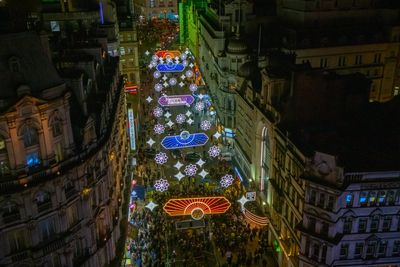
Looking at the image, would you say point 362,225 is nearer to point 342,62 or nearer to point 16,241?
point 16,241

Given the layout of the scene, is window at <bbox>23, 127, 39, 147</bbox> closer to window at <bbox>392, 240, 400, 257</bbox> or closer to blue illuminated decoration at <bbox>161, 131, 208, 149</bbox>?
blue illuminated decoration at <bbox>161, 131, 208, 149</bbox>

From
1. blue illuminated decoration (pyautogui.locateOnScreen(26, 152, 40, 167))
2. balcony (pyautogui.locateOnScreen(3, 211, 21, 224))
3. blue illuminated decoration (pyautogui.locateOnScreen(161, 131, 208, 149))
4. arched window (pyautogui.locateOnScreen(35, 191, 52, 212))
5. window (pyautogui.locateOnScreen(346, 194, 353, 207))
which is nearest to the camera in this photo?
balcony (pyautogui.locateOnScreen(3, 211, 21, 224))

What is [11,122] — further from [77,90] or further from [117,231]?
[117,231]

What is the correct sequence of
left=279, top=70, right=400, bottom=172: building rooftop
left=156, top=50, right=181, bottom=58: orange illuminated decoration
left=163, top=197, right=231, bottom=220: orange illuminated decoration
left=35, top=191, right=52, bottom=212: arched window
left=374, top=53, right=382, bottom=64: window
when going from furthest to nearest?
left=156, top=50, right=181, bottom=58: orange illuminated decoration
left=374, top=53, right=382, bottom=64: window
left=163, top=197, right=231, bottom=220: orange illuminated decoration
left=279, top=70, right=400, bottom=172: building rooftop
left=35, top=191, right=52, bottom=212: arched window

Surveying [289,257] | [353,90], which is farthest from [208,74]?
[289,257]

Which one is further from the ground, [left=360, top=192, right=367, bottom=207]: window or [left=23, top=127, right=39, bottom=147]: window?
[left=23, top=127, right=39, bottom=147]: window

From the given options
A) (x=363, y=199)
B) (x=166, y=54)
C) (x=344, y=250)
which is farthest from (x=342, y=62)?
(x=166, y=54)

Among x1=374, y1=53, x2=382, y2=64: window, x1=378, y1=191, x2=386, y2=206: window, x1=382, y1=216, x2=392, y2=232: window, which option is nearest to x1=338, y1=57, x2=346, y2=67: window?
x1=374, y1=53, x2=382, y2=64: window
